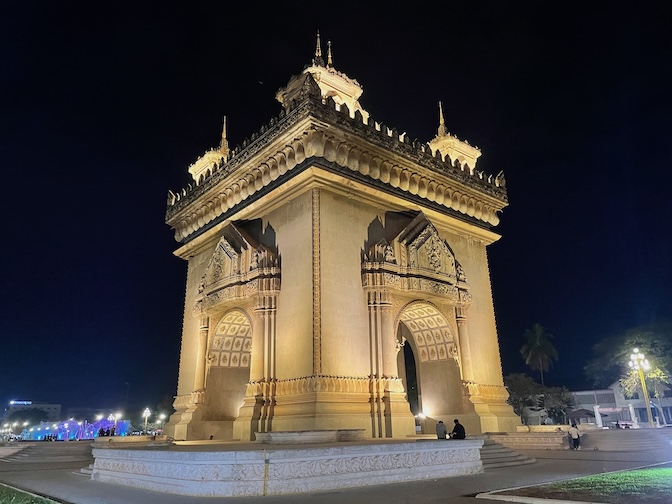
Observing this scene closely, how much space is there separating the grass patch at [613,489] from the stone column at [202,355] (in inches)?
541

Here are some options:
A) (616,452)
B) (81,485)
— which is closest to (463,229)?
(616,452)

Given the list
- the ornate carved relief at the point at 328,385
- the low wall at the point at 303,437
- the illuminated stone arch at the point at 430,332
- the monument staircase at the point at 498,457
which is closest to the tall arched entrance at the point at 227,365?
the ornate carved relief at the point at 328,385

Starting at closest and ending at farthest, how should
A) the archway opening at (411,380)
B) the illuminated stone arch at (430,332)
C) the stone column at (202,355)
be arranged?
the illuminated stone arch at (430,332) < the stone column at (202,355) < the archway opening at (411,380)

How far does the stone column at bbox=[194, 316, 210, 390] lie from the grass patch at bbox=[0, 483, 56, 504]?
1014cm

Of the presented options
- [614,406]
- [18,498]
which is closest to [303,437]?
[18,498]

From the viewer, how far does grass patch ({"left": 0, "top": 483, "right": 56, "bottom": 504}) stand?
7.42 metres

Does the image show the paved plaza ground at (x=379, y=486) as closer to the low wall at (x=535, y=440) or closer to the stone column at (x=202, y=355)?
the low wall at (x=535, y=440)

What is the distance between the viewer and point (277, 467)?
7887mm

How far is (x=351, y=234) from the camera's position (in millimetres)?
16453

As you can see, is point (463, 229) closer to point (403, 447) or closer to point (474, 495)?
point (403, 447)

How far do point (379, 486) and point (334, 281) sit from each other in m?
7.42

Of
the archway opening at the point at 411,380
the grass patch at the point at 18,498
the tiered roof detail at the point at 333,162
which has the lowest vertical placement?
the grass patch at the point at 18,498

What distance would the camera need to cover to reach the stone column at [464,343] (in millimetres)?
18047

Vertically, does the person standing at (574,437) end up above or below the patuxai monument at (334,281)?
below
